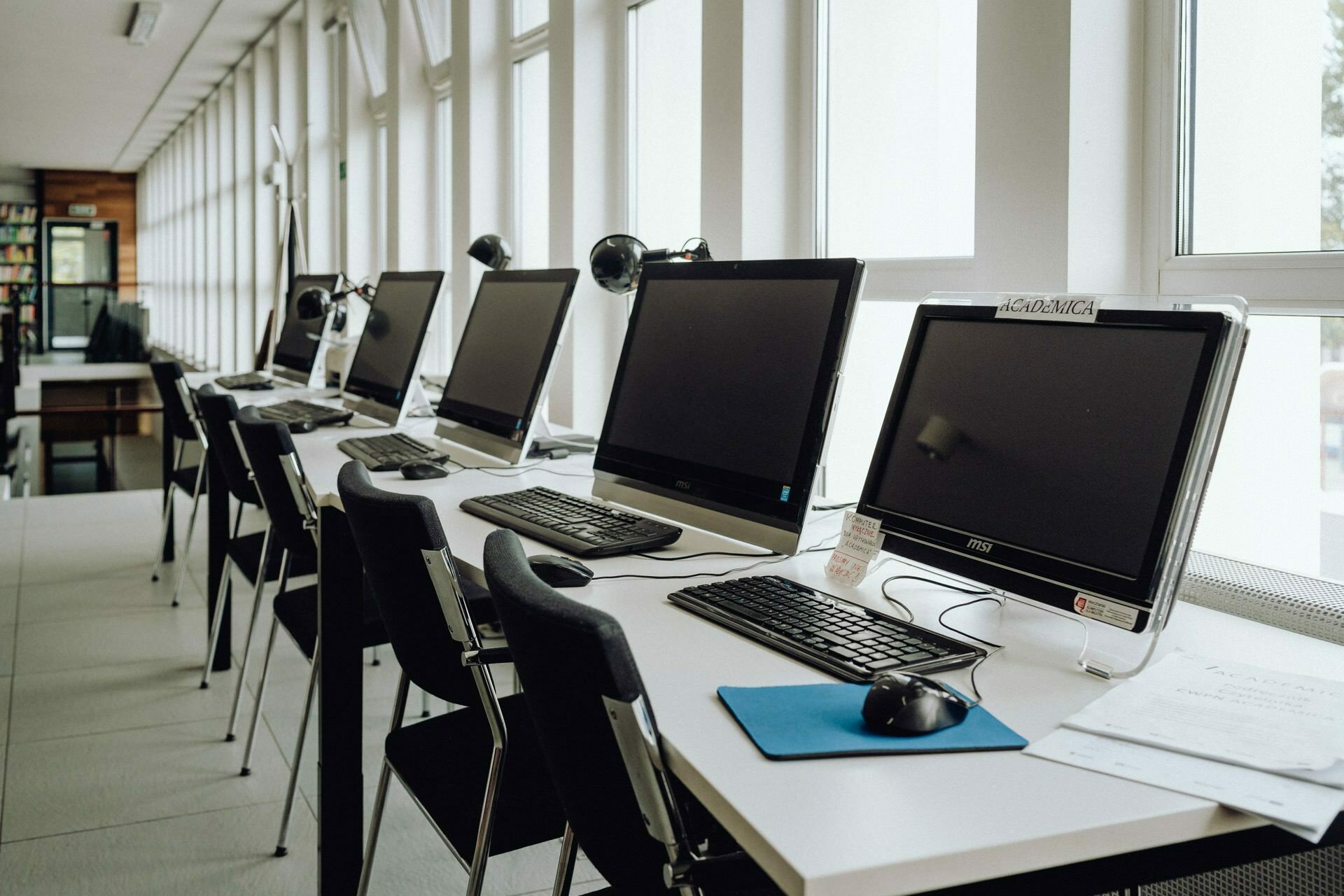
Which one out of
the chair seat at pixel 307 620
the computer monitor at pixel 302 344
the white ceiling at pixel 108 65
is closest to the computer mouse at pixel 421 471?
the chair seat at pixel 307 620

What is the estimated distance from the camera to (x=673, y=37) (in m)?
3.62

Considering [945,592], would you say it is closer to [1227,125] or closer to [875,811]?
[875,811]

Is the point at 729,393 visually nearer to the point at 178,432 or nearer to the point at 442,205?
the point at 178,432

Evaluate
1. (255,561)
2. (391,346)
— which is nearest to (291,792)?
(255,561)

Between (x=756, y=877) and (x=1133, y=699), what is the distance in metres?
0.40

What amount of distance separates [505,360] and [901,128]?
1.07 metres

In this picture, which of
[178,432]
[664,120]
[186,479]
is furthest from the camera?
[186,479]

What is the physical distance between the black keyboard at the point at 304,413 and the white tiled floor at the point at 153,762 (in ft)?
2.59

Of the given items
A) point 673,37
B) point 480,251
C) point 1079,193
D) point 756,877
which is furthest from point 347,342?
point 756,877

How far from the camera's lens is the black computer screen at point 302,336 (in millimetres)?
4617

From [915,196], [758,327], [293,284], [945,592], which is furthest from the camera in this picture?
[293,284]

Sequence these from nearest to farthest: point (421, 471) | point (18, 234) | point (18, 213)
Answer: point (421, 471)
point (18, 213)
point (18, 234)

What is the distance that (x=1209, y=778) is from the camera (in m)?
0.92

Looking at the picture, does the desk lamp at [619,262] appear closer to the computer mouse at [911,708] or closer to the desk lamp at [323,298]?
the computer mouse at [911,708]
